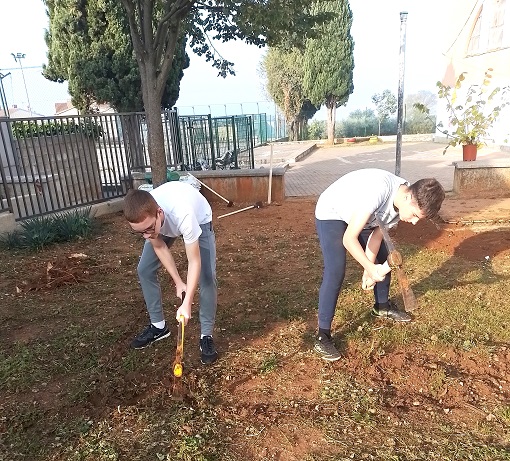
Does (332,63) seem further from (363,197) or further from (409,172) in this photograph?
(363,197)

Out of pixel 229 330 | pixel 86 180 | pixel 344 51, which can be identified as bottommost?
pixel 229 330

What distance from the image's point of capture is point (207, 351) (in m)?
2.82

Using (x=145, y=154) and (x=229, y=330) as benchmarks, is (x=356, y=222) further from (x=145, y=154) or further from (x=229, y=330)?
(x=145, y=154)

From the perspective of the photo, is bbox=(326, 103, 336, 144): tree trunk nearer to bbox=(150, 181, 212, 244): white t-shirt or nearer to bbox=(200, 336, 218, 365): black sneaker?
bbox=(200, 336, 218, 365): black sneaker

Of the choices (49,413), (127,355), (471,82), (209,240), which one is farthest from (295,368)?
(471,82)

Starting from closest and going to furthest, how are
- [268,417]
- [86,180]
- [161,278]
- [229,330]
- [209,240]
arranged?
[268,417]
[209,240]
[229,330]
[161,278]
[86,180]

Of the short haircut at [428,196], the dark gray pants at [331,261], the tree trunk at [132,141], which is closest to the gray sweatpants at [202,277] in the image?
the dark gray pants at [331,261]

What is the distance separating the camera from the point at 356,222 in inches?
92.7

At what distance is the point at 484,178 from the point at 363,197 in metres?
5.51

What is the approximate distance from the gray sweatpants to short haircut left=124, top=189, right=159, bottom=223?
1.67 ft

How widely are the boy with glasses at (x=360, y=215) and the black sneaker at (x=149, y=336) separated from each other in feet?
3.64

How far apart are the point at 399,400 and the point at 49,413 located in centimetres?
195

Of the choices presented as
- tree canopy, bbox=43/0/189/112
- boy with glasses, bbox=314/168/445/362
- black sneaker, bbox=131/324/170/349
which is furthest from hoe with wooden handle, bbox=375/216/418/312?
tree canopy, bbox=43/0/189/112

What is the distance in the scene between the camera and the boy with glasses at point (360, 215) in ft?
7.57
